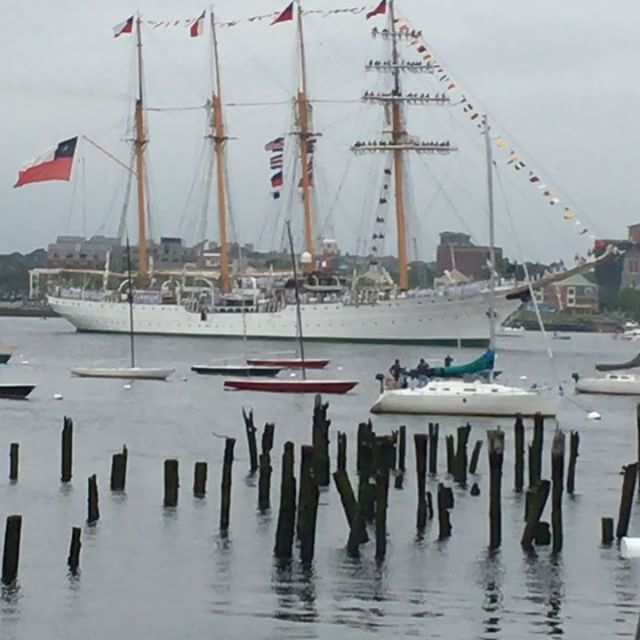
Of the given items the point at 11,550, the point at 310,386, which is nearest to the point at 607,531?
the point at 11,550

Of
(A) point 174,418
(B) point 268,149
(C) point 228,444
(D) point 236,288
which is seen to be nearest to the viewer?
(C) point 228,444

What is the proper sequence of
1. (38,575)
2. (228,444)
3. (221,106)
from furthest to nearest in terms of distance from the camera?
1. (221,106)
2. (228,444)
3. (38,575)

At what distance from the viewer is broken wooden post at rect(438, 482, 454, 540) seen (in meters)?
31.3

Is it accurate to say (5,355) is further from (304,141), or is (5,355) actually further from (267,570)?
(267,570)

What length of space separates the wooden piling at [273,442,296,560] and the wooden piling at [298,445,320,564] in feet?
0.66

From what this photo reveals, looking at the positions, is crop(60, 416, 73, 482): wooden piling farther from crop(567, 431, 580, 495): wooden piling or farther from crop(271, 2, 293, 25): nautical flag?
crop(271, 2, 293, 25): nautical flag

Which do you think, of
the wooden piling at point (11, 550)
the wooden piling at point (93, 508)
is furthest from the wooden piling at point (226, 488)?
the wooden piling at point (11, 550)

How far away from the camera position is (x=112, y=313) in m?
159

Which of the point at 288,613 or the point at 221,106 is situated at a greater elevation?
the point at 221,106

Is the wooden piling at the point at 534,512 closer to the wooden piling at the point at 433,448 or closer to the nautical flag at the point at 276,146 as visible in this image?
the wooden piling at the point at 433,448

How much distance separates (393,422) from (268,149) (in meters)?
71.1

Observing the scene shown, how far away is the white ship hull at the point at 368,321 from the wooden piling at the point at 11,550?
97.7 m

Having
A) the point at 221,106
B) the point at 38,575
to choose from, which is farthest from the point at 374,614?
the point at 221,106

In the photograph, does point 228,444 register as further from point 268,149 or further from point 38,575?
point 268,149
